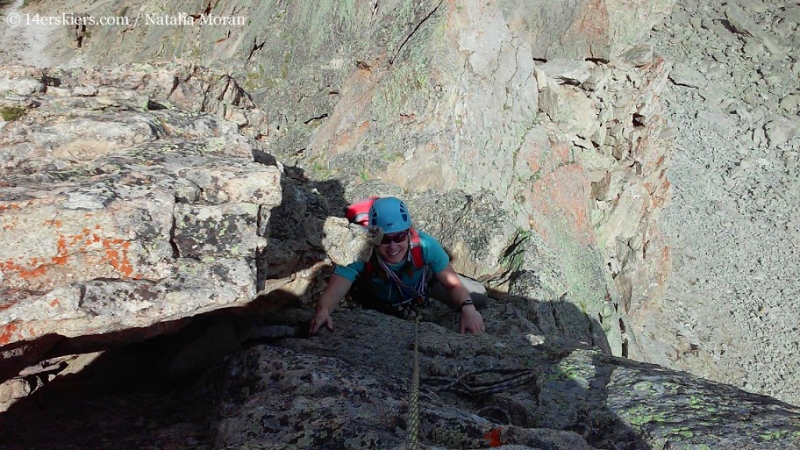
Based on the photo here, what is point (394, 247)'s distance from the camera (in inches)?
336

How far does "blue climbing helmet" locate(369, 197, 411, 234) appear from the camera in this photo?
838 cm

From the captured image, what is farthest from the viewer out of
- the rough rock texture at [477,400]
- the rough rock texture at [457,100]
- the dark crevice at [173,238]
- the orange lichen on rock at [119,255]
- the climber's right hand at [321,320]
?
the rough rock texture at [457,100]

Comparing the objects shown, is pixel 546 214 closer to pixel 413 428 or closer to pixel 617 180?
pixel 617 180

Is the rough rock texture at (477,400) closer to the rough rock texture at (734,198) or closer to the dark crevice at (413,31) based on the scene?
the dark crevice at (413,31)

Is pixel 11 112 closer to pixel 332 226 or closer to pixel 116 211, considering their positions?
pixel 116 211

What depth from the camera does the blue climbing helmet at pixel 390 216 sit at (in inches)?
330

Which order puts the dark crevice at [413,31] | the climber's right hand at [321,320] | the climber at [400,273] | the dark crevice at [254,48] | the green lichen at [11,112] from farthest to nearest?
the dark crevice at [254,48], the dark crevice at [413,31], the climber at [400,273], the climber's right hand at [321,320], the green lichen at [11,112]

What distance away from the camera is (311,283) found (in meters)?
8.65

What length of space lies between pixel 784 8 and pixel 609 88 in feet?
119

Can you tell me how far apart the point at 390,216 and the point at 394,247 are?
471 millimetres

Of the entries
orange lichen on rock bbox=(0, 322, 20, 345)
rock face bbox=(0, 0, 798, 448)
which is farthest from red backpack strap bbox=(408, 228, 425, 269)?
orange lichen on rock bbox=(0, 322, 20, 345)

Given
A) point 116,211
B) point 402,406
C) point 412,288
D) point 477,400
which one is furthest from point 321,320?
point 116,211

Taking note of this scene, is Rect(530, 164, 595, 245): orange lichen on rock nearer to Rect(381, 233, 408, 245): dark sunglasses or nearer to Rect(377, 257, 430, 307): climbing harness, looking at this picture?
Rect(377, 257, 430, 307): climbing harness

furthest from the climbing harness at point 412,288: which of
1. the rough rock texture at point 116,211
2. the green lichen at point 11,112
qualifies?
the green lichen at point 11,112
